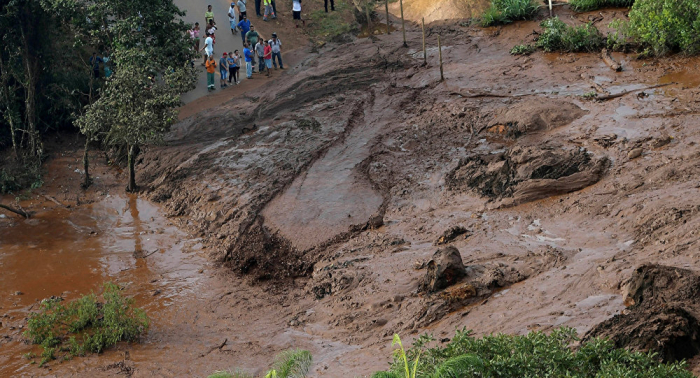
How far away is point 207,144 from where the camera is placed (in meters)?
18.7

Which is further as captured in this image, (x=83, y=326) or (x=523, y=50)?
(x=523, y=50)

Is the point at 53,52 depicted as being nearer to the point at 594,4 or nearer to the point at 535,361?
the point at 594,4

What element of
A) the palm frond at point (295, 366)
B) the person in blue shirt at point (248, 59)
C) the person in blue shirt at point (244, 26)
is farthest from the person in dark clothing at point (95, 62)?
the palm frond at point (295, 366)

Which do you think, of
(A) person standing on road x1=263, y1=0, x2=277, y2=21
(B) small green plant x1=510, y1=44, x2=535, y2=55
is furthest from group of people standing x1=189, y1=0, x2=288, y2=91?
(B) small green plant x1=510, y1=44, x2=535, y2=55

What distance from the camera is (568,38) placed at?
19656 mm

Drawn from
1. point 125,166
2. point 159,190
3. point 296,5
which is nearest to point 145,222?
point 159,190

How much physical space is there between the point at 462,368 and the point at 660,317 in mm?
2564

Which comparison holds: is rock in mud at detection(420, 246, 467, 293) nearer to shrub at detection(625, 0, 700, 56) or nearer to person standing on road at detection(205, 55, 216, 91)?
shrub at detection(625, 0, 700, 56)

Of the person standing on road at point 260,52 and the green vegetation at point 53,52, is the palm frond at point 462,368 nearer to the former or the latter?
the green vegetation at point 53,52

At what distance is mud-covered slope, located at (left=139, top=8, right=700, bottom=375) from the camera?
1009 centimetres

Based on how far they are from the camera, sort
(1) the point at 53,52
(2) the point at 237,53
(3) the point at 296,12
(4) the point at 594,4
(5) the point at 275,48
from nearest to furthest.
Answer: (1) the point at 53,52, (4) the point at 594,4, (2) the point at 237,53, (5) the point at 275,48, (3) the point at 296,12

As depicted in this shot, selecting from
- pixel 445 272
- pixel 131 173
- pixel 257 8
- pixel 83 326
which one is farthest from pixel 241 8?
pixel 445 272

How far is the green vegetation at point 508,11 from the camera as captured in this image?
22.8 metres

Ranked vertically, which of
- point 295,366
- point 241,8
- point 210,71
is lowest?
Answer: point 295,366
